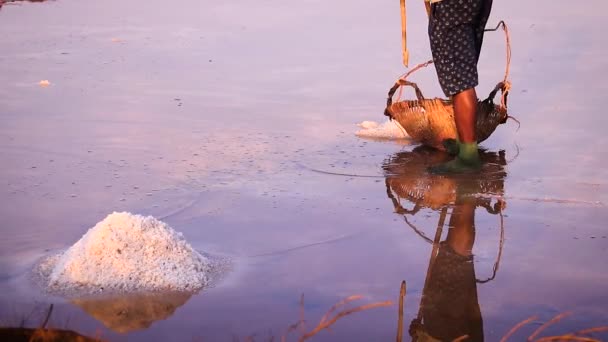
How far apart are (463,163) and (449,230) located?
1.05 meters

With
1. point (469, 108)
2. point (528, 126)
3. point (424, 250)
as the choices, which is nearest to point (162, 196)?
point (424, 250)

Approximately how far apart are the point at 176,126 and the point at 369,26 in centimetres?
423

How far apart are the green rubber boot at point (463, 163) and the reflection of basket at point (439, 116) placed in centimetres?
33

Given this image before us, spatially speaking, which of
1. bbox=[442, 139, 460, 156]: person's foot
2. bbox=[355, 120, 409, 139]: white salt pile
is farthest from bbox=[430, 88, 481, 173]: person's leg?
bbox=[355, 120, 409, 139]: white salt pile

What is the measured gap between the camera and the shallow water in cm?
349

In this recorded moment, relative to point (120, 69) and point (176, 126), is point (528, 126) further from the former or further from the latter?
point (120, 69)

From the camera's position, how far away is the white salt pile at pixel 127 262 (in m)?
3.49

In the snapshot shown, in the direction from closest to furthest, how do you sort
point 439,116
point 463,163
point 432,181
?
point 432,181, point 463,163, point 439,116

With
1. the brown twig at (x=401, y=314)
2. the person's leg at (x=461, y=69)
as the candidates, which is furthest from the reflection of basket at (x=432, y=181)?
the brown twig at (x=401, y=314)

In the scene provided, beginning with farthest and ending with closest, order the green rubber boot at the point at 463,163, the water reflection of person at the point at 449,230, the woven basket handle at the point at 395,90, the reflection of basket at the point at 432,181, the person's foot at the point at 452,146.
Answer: the woven basket handle at the point at 395,90 < the person's foot at the point at 452,146 < the green rubber boot at the point at 463,163 < the reflection of basket at the point at 432,181 < the water reflection of person at the point at 449,230

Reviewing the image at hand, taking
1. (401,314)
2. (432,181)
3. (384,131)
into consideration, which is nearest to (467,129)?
(432,181)

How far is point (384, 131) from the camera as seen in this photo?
19.6ft

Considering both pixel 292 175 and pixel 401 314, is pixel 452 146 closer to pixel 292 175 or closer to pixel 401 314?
pixel 292 175

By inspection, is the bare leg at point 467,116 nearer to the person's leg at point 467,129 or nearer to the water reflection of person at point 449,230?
the person's leg at point 467,129
